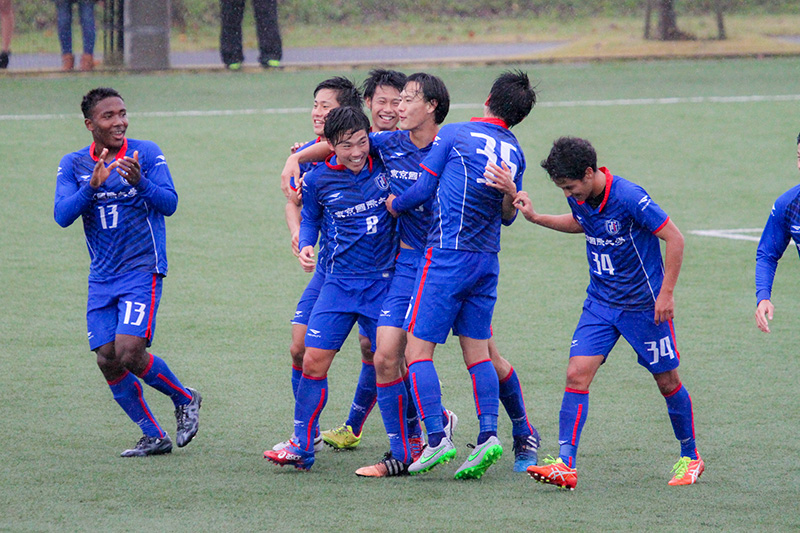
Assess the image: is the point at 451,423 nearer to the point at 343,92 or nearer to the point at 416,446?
the point at 416,446

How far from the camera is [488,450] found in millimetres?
4781

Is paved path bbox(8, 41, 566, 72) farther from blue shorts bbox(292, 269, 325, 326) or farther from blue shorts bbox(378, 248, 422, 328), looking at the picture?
blue shorts bbox(378, 248, 422, 328)

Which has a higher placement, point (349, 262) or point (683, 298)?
point (349, 262)

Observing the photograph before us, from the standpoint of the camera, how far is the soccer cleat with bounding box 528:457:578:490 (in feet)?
15.0

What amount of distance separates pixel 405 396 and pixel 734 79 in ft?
49.2

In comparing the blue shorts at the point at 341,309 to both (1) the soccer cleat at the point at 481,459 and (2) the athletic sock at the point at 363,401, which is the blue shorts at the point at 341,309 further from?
(1) the soccer cleat at the point at 481,459

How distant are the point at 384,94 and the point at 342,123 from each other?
65cm

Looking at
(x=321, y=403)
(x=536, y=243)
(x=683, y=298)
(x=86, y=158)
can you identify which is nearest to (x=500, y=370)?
(x=321, y=403)

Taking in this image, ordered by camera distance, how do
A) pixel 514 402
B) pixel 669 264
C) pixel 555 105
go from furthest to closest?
pixel 555 105
pixel 514 402
pixel 669 264

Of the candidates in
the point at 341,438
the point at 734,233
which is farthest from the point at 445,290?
the point at 734,233

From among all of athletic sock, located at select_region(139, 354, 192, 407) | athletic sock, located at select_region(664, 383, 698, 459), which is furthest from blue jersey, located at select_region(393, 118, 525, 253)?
athletic sock, located at select_region(139, 354, 192, 407)

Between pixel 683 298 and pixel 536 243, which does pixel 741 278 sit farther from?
pixel 536 243

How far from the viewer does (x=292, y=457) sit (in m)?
4.92

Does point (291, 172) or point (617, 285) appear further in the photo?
point (291, 172)
